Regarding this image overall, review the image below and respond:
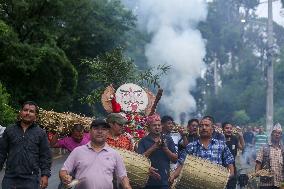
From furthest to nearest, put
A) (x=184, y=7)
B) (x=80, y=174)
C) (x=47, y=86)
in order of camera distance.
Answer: (x=184, y=7), (x=47, y=86), (x=80, y=174)

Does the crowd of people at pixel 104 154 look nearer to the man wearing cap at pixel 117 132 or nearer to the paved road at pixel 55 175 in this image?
the man wearing cap at pixel 117 132

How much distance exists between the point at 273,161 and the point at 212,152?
2054mm

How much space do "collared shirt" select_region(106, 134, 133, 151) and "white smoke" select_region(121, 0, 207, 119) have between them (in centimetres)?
4343

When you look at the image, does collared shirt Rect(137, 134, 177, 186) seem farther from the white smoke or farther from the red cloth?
the white smoke

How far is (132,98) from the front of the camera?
12.9 metres

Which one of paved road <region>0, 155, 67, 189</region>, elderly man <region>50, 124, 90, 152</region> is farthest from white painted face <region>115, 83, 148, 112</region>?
elderly man <region>50, 124, 90, 152</region>

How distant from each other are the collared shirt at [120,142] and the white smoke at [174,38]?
43426 millimetres

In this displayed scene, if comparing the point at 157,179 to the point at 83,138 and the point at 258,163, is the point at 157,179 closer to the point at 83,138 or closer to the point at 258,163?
the point at 83,138

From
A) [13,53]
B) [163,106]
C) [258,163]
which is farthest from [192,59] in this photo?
[258,163]

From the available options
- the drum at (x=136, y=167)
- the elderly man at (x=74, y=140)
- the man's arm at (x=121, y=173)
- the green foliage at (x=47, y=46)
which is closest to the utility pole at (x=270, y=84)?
the green foliage at (x=47, y=46)

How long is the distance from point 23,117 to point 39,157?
496 mm

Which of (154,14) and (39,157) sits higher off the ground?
(154,14)

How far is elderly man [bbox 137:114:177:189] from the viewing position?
840 cm

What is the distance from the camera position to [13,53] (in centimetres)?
2486
